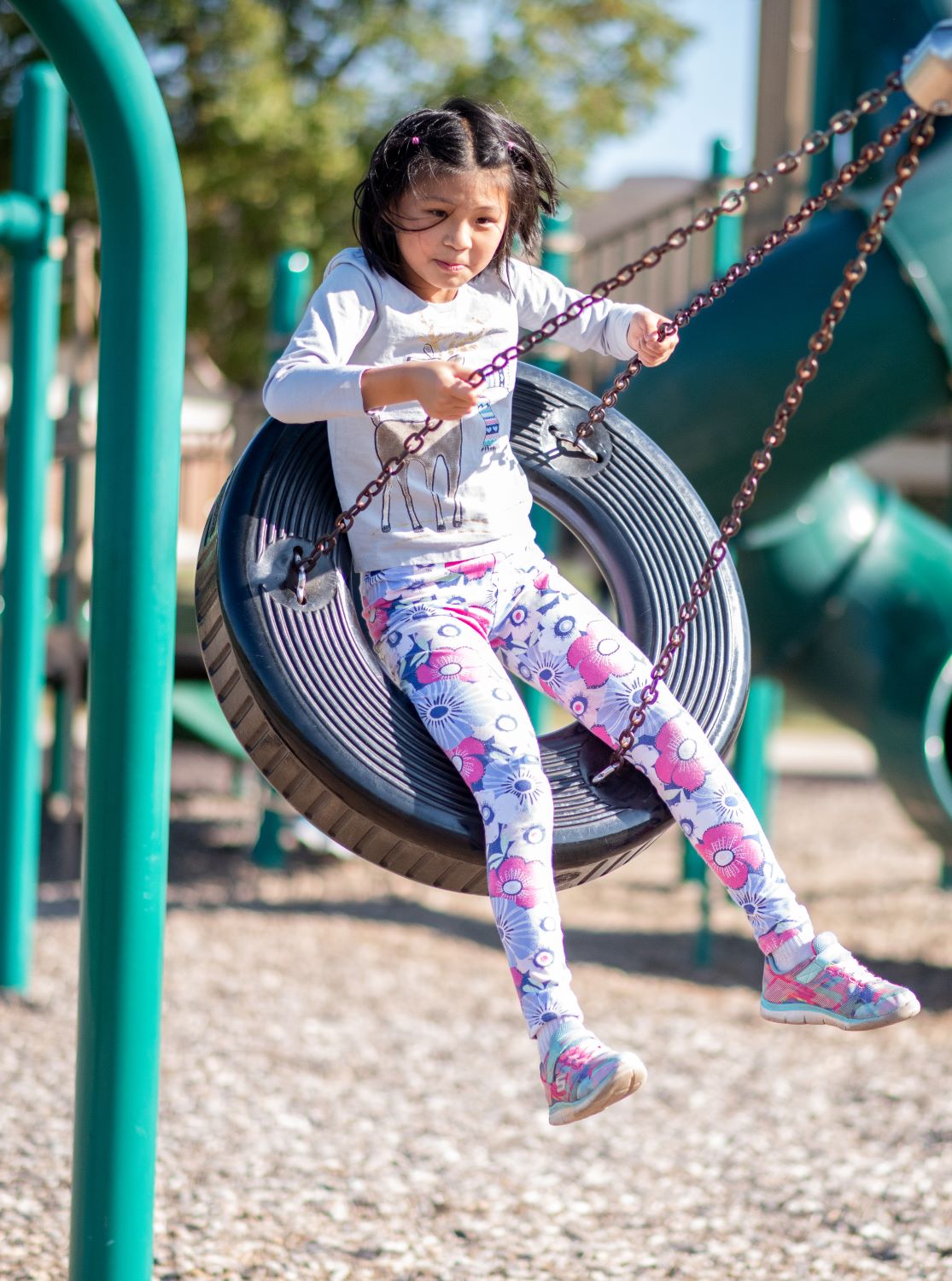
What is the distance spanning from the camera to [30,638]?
16.1 feet

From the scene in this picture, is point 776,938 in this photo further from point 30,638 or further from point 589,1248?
point 30,638

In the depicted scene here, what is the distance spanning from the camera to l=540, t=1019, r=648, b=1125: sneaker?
6.28ft

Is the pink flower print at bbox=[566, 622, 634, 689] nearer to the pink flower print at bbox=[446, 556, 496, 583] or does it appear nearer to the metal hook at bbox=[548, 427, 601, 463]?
the pink flower print at bbox=[446, 556, 496, 583]

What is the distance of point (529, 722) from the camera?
221 cm

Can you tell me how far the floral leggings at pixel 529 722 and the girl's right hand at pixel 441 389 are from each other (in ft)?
1.19

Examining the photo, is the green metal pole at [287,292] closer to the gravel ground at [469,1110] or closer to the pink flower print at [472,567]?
the gravel ground at [469,1110]

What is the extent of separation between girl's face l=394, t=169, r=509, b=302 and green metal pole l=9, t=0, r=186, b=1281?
376 mm

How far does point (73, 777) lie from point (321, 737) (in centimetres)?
594

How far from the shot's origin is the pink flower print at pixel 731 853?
216 cm

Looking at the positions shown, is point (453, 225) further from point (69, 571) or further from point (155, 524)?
point (69, 571)

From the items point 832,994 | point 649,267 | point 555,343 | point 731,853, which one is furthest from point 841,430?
point 832,994

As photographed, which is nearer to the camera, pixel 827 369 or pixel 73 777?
pixel 827 369

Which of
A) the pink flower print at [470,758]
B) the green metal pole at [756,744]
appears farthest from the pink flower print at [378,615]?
the green metal pole at [756,744]

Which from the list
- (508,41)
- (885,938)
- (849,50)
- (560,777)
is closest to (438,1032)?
(885,938)
